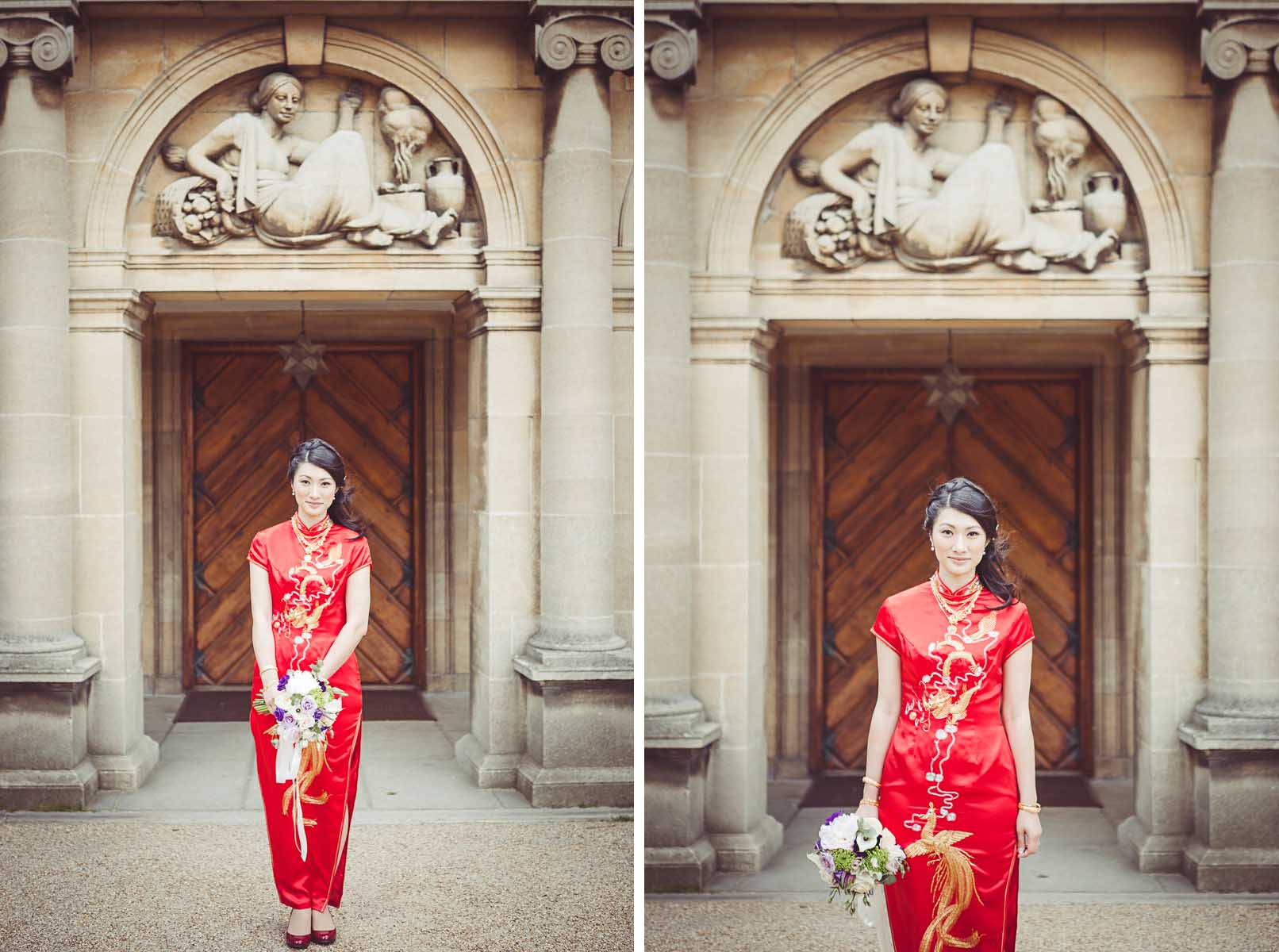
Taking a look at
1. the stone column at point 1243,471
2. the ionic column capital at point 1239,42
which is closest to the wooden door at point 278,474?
the stone column at point 1243,471

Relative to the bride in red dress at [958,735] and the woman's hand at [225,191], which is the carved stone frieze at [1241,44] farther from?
the woman's hand at [225,191]

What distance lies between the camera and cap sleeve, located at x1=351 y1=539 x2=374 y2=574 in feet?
12.8

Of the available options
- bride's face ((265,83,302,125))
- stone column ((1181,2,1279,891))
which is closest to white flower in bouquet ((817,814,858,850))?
stone column ((1181,2,1279,891))

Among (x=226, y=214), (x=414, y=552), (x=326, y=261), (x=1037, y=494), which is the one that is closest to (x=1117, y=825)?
(x=1037, y=494)

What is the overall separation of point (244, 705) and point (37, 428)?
130cm

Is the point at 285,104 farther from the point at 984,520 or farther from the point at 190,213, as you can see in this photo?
the point at 984,520

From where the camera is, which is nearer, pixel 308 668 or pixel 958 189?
pixel 308 668

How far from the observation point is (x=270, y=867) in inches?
172

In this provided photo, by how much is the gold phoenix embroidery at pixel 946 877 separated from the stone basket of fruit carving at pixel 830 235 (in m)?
2.25

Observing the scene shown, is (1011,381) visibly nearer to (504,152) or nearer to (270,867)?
(504,152)

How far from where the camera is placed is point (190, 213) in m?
4.97

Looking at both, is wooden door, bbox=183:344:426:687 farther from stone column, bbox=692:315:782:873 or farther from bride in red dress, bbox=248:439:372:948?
bride in red dress, bbox=248:439:372:948

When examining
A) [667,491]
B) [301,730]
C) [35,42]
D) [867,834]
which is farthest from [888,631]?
[35,42]

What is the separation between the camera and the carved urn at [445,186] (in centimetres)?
507
